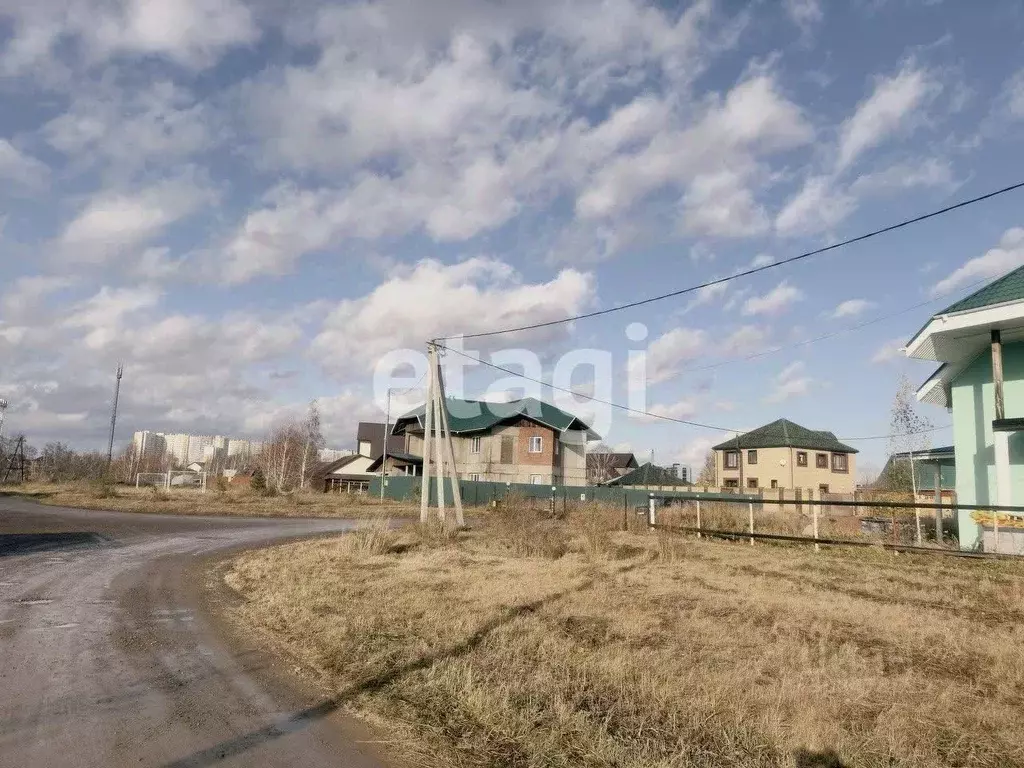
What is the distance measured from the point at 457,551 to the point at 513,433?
36.0m

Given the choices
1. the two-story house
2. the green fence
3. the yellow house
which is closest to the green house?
the green fence

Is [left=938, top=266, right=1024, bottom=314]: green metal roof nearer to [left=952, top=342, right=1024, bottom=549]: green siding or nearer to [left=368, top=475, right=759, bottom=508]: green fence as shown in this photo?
[left=952, top=342, right=1024, bottom=549]: green siding

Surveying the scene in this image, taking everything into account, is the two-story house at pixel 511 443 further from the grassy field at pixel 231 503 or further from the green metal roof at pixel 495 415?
the grassy field at pixel 231 503

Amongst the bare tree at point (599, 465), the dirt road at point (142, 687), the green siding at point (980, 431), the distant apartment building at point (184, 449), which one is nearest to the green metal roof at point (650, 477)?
the bare tree at point (599, 465)

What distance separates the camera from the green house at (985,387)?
15359mm

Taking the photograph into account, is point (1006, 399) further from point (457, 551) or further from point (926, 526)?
point (457, 551)

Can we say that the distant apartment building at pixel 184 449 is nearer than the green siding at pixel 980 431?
No

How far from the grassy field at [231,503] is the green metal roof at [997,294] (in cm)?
2506

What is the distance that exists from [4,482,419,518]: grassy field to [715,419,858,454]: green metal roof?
27945 mm

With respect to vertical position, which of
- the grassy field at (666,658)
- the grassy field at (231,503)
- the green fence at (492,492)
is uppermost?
the green fence at (492,492)

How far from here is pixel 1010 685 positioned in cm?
580

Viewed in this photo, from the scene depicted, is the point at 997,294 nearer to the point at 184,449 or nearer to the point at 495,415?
the point at 495,415

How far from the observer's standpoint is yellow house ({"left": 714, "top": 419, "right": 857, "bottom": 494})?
4941cm

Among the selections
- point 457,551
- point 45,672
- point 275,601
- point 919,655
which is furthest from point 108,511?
point 919,655
